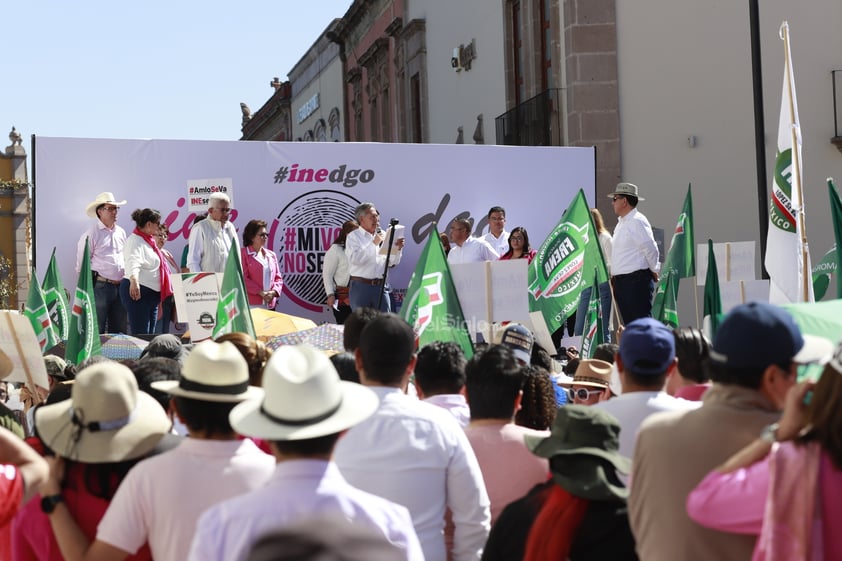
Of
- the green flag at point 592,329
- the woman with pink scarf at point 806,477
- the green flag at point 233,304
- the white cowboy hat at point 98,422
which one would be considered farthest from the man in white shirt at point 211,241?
the woman with pink scarf at point 806,477

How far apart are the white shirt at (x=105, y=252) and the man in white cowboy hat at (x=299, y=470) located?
9419mm

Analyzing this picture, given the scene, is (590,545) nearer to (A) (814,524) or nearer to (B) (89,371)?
(A) (814,524)

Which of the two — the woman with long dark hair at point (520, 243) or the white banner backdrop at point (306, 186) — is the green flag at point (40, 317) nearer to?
the white banner backdrop at point (306, 186)

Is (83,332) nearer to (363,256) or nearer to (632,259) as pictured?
(363,256)

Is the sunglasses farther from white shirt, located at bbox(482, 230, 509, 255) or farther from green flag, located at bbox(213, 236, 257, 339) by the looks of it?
white shirt, located at bbox(482, 230, 509, 255)

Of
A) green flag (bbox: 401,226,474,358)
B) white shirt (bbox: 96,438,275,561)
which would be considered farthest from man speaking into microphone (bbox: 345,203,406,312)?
white shirt (bbox: 96,438,275,561)

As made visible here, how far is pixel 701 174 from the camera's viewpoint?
18547 millimetres

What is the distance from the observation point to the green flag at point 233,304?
8.70 m

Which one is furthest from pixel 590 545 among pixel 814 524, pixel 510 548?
pixel 814 524

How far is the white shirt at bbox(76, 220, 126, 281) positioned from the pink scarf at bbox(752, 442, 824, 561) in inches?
394

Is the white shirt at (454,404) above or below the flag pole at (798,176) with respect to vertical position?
below

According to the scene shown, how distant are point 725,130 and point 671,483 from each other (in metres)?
16.0

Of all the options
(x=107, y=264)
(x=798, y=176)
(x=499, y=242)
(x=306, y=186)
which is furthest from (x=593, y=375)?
(x=306, y=186)

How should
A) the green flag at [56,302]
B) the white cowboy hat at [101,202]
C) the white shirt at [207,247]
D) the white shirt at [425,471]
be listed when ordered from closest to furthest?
the white shirt at [425,471] → the green flag at [56,302] → the white shirt at [207,247] → the white cowboy hat at [101,202]
